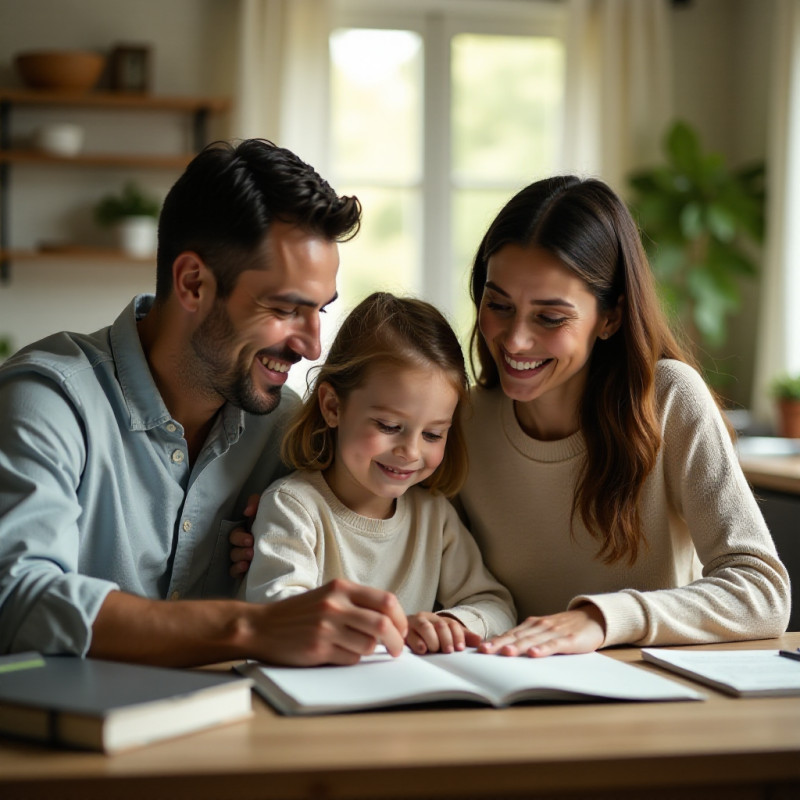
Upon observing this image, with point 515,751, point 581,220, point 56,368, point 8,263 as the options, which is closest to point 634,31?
point 8,263

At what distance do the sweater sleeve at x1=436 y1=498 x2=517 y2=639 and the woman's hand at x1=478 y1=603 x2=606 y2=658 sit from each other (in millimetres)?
190

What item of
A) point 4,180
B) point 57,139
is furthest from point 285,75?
point 4,180

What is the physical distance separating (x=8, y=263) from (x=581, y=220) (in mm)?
3548

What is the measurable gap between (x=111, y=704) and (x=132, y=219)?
3.73m

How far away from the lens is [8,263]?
15.1 feet

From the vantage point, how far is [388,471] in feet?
5.44

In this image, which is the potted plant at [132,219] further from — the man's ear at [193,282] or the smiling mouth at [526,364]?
the smiling mouth at [526,364]

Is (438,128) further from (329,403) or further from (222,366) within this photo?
(222,366)

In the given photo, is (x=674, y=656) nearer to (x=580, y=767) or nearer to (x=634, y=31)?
(x=580, y=767)

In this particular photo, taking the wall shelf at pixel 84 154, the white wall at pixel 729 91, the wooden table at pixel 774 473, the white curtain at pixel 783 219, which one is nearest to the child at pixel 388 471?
the wooden table at pixel 774 473

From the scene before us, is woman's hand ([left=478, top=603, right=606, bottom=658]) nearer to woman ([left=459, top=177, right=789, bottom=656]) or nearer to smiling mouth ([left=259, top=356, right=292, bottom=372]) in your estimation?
woman ([left=459, top=177, right=789, bottom=656])

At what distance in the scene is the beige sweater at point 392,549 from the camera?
5.16 ft

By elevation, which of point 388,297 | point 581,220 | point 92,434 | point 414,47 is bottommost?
point 92,434

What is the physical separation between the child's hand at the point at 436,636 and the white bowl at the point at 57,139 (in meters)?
3.53
